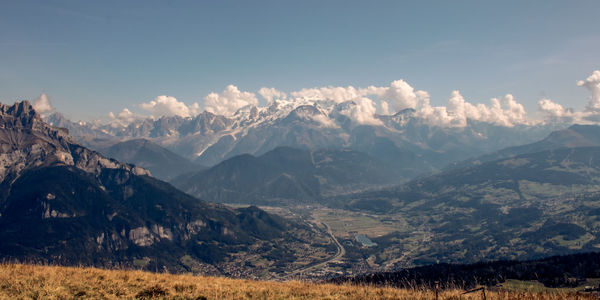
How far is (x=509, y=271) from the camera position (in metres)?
92.2

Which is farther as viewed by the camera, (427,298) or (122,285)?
(122,285)

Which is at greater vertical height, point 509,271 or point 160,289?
point 160,289

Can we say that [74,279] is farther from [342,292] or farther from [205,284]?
[342,292]

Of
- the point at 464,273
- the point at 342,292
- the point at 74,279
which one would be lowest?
the point at 464,273

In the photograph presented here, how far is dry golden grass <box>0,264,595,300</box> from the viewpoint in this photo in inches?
954

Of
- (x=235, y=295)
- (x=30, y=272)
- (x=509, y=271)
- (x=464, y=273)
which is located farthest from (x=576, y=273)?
(x=30, y=272)

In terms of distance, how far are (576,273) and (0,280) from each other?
105451 millimetres

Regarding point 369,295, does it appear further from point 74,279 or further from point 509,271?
point 509,271

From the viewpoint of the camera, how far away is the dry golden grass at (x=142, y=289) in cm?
2423

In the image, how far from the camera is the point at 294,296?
2653 centimetres

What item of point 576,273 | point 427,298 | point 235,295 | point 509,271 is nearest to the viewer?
point 427,298

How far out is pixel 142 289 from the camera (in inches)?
1035

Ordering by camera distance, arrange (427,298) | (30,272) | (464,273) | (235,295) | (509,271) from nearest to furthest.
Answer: (427,298) < (235,295) < (30,272) < (509,271) < (464,273)

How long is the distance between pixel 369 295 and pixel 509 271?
275 feet
